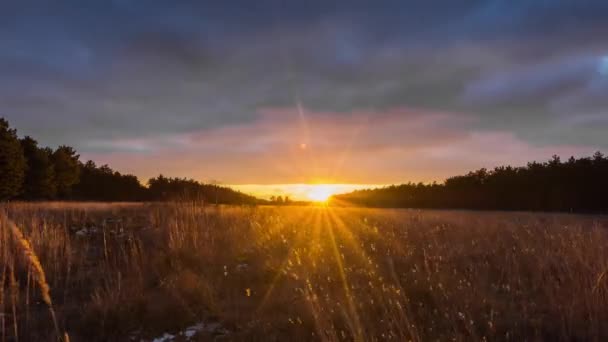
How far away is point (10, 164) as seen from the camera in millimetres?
39000

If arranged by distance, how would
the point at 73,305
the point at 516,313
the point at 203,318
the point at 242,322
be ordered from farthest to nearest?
the point at 73,305
the point at 203,318
the point at 242,322
the point at 516,313

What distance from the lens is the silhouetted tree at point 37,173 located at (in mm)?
46094

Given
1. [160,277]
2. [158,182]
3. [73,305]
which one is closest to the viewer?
[73,305]

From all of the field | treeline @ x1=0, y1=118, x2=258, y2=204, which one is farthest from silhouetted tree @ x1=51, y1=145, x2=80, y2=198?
the field

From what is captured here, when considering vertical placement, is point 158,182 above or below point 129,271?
above

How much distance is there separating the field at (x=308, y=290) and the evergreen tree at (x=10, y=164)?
119 ft

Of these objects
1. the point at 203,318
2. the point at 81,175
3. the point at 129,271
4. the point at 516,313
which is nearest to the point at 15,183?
the point at 81,175

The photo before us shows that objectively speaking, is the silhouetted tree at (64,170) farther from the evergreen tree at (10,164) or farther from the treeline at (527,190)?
the treeline at (527,190)

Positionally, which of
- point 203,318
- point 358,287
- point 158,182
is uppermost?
point 158,182

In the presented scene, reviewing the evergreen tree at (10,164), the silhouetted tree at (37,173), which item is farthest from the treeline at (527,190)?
the silhouetted tree at (37,173)

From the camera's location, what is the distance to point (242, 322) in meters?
4.60

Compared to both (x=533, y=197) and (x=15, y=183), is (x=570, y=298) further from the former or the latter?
(x=15, y=183)

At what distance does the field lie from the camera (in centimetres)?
398

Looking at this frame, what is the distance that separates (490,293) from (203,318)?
3.29 metres
